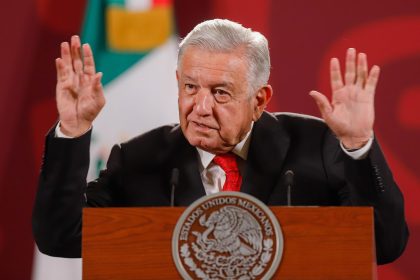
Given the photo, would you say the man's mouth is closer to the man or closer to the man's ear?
the man

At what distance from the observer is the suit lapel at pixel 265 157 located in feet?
8.12

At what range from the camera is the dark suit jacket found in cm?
221

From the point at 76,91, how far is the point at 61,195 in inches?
10.8

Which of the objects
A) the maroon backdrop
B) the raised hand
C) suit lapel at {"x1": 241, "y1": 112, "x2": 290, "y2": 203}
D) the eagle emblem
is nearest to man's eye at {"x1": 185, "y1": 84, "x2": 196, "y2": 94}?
suit lapel at {"x1": 241, "y1": 112, "x2": 290, "y2": 203}

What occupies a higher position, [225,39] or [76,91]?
[225,39]

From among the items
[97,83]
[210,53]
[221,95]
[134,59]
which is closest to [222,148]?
[221,95]

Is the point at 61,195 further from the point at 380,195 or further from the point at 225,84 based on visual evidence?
the point at 380,195

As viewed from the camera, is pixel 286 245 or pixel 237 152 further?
pixel 237 152

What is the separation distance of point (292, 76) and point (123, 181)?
1.19 metres

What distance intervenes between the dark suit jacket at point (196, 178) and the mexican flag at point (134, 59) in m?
0.89

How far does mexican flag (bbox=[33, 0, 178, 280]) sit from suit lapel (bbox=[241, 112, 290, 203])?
99 centimetres

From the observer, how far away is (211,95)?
2428 mm

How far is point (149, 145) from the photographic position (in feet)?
8.63

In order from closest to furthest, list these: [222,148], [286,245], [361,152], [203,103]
Answer: [286,245]
[361,152]
[203,103]
[222,148]
